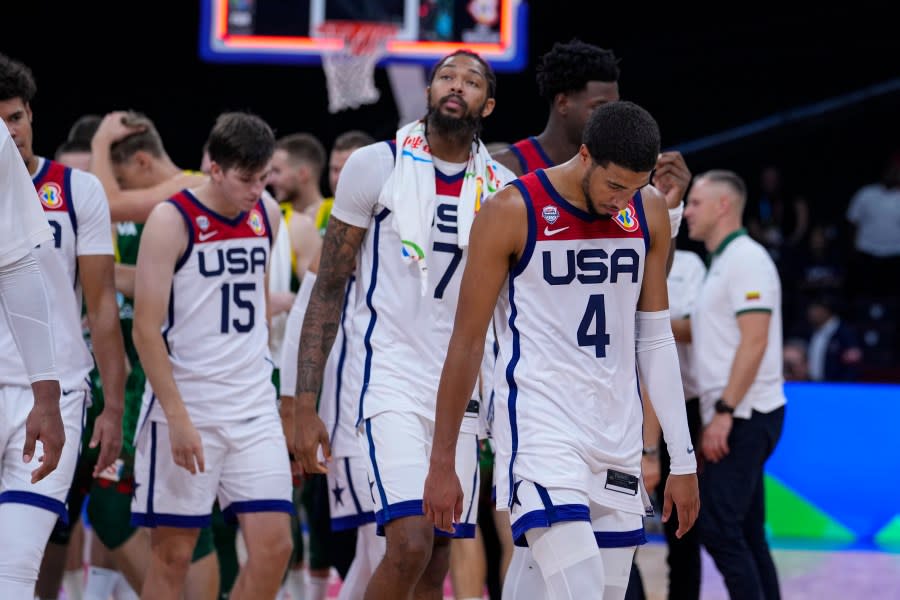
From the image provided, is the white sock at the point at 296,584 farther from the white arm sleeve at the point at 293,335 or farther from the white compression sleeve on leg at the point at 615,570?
the white compression sleeve on leg at the point at 615,570

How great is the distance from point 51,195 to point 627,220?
2.12 metres

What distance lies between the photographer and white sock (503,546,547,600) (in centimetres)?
379

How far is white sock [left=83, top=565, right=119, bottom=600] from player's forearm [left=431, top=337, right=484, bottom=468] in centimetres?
286

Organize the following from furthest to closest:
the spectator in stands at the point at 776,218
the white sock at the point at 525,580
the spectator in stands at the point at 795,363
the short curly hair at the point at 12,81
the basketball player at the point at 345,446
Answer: the spectator in stands at the point at 776,218, the spectator in stands at the point at 795,363, the basketball player at the point at 345,446, the short curly hair at the point at 12,81, the white sock at the point at 525,580

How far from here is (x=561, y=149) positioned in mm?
4887

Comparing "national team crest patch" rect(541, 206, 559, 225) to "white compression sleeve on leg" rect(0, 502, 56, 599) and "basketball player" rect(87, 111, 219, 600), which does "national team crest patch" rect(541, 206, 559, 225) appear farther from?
A: "basketball player" rect(87, 111, 219, 600)

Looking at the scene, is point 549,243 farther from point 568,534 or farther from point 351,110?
point 351,110

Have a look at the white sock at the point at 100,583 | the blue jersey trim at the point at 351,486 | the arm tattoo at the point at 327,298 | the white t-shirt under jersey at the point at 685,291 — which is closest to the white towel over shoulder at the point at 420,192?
the arm tattoo at the point at 327,298

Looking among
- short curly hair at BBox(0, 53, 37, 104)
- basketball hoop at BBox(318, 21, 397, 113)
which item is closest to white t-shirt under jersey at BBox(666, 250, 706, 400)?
short curly hair at BBox(0, 53, 37, 104)

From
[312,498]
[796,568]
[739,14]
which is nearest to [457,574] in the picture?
[312,498]

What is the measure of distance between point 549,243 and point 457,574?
97.9 inches

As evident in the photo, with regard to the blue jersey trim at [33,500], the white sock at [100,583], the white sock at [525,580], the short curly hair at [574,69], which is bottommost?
the white sock at [100,583]

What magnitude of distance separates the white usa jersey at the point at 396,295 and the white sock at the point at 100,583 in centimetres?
217

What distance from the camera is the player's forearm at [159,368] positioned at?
4.85m
